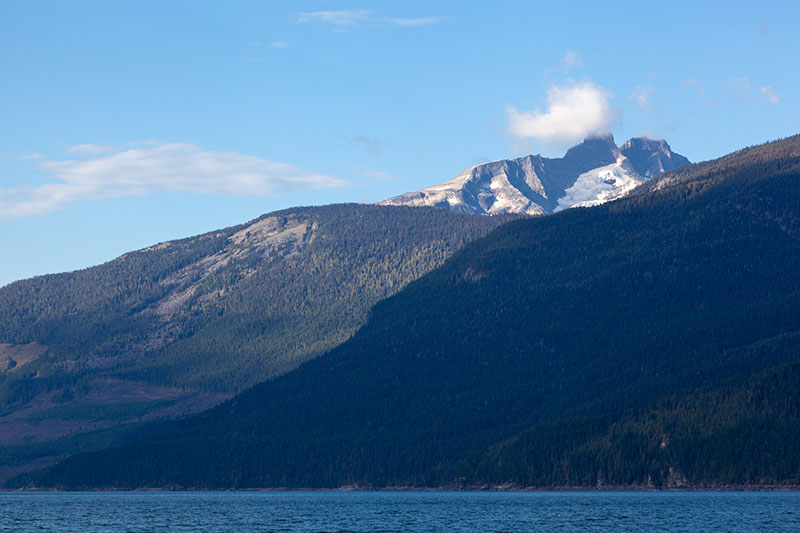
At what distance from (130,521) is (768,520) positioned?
103193 mm

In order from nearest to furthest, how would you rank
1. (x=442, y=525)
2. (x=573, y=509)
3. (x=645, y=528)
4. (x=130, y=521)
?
1. (x=645, y=528)
2. (x=442, y=525)
3. (x=130, y=521)
4. (x=573, y=509)

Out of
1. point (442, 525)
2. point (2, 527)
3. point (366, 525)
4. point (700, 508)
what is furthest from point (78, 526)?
point (700, 508)

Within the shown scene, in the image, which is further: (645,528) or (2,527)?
(2,527)

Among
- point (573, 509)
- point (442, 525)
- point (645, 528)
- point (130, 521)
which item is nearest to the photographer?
point (645, 528)

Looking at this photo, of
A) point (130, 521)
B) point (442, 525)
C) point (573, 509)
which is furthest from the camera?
point (573, 509)

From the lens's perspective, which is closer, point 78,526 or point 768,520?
point 768,520

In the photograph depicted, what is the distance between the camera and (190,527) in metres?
168

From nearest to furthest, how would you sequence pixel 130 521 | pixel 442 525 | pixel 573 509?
1. pixel 442 525
2. pixel 130 521
3. pixel 573 509

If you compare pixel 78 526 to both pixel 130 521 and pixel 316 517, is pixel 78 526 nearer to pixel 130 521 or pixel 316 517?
pixel 130 521

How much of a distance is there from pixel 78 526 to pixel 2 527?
457 inches

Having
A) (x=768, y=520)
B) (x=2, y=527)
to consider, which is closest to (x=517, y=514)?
(x=768, y=520)

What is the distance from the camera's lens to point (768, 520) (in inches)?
6422

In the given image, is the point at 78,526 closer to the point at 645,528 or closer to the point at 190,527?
the point at 190,527

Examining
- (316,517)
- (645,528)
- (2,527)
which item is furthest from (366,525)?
(2,527)
